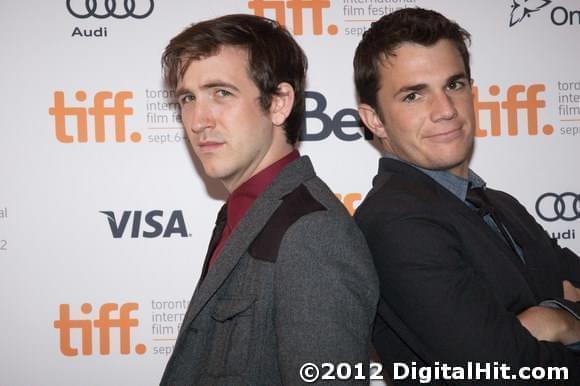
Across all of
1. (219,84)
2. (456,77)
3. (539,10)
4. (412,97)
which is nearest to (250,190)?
(219,84)

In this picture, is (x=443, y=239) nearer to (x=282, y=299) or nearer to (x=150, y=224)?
(x=282, y=299)

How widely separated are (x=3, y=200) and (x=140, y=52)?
0.82 meters

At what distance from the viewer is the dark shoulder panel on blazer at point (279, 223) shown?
1.34 m

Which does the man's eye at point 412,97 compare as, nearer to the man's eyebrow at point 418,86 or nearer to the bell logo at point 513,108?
the man's eyebrow at point 418,86

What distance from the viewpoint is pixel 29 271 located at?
2.31 metres

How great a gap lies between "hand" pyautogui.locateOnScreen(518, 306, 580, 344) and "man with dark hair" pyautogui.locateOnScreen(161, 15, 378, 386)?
0.40 m

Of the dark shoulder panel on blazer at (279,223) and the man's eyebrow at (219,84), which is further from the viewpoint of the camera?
the man's eyebrow at (219,84)

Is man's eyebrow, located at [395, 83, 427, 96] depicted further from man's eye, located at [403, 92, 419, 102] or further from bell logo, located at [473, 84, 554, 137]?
bell logo, located at [473, 84, 554, 137]

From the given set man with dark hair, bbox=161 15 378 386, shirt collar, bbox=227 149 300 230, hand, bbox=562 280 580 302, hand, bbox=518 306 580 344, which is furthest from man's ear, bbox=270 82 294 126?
hand, bbox=562 280 580 302

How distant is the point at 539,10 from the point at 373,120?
1.13m

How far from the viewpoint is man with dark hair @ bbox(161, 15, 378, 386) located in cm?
125

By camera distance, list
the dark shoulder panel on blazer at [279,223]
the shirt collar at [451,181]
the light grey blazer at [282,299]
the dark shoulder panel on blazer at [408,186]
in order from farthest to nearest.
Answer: the shirt collar at [451,181]
the dark shoulder panel on blazer at [408,186]
the dark shoulder panel on blazer at [279,223]
the light grey blazer at [282,299]

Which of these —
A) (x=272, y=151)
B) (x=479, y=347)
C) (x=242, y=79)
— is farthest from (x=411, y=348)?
(x=242, y=79)

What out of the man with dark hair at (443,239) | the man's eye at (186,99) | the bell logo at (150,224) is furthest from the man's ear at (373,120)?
the bell logo at (150,224)
